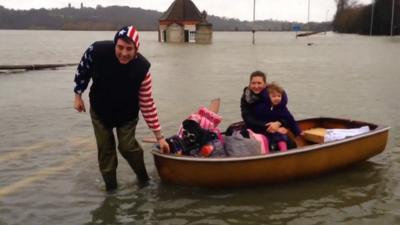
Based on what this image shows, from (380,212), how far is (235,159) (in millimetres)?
1779

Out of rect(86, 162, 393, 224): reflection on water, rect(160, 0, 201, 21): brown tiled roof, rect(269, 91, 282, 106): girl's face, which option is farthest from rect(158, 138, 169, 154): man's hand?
rect(160, 0, 201, 21): brown tiled roof

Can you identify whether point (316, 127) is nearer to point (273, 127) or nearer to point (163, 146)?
point (273, 127)

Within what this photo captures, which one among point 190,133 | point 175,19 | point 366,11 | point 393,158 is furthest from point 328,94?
point 366,11

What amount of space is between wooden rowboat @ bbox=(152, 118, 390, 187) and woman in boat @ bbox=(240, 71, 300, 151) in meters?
0.55

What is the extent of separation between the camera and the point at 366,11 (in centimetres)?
10062

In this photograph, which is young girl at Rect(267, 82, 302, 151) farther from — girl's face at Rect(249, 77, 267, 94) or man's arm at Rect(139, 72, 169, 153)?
man's arm at Rect(139, 72, 169, 153)

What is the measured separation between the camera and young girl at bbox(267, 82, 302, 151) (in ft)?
22.3

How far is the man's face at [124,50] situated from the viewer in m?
→ 5.60

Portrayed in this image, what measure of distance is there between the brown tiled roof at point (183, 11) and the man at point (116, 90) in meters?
66.0

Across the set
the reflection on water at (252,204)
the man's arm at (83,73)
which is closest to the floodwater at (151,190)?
the reflection on water at (252,204)

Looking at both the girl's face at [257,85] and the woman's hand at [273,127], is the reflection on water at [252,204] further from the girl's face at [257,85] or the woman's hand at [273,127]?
the girl's face at [257,85]

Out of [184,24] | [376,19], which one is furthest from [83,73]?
[376,19]

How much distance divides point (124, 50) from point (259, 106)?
2228 millimetres

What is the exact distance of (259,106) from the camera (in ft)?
22.9
